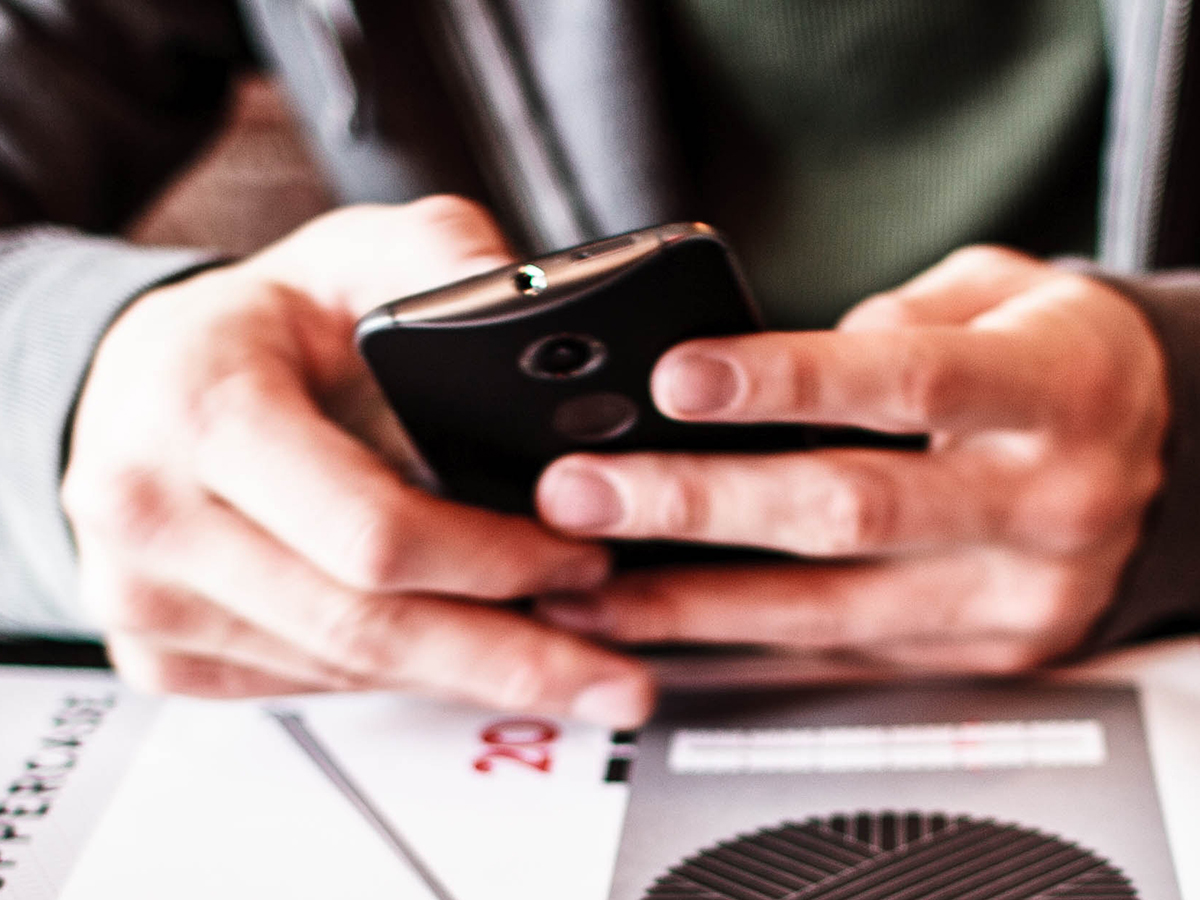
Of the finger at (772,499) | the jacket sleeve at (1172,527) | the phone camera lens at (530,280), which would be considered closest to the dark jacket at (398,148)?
the jacket sleeve at (1172,527)

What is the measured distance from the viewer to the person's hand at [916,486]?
13.0 inches

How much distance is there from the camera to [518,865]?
0.33 metres

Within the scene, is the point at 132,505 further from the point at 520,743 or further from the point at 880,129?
the point at 880,129

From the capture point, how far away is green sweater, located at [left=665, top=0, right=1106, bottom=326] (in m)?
0.55

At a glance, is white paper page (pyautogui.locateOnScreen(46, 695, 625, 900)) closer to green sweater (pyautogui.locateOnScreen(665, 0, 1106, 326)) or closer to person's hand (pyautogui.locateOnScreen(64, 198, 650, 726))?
person's hand (pyautogui.locateOnScreen(64, 198, 650, 726))

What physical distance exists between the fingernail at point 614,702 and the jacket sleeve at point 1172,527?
0.61 feet

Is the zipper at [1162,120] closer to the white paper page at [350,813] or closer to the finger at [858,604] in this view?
the finger at [858,604]

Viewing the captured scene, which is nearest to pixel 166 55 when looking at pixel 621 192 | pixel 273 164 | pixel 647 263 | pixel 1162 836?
pixel 273 164

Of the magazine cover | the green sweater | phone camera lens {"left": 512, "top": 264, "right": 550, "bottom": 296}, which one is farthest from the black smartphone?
the green sweater

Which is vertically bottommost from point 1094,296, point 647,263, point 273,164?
point 647,263

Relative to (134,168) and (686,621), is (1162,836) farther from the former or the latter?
(134,168)

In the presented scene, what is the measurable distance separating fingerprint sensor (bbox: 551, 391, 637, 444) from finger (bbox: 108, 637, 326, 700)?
0.15 meters

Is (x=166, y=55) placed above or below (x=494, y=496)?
above

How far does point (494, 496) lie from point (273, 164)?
2.14ft
